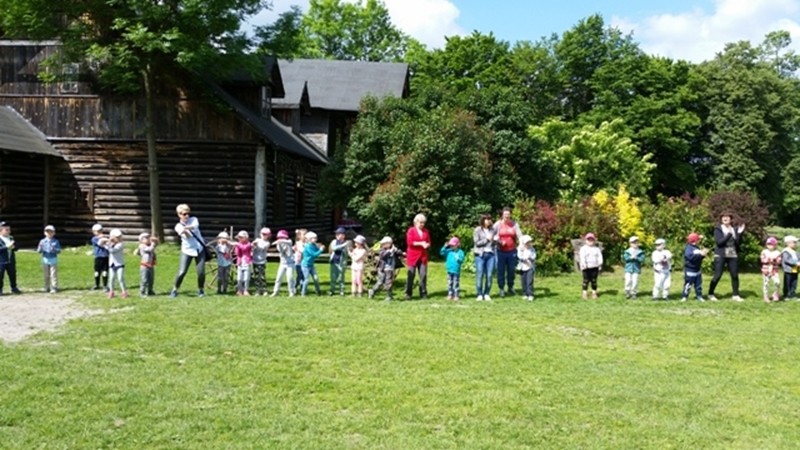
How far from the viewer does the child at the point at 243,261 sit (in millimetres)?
14789

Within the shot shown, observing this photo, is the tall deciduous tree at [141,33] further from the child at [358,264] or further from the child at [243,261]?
the child at [358,264]

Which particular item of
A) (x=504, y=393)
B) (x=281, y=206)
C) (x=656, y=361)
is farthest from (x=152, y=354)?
(x=281, y=206)

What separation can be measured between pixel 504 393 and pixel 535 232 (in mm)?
12117

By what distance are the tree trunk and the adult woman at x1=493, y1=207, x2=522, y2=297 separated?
12.5 meters

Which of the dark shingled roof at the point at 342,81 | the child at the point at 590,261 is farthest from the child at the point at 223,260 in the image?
the dark shingled roof at the point at 342,81

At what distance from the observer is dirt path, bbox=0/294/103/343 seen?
10.1 m

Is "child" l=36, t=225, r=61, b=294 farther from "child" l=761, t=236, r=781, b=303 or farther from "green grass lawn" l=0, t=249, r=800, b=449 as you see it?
"child" l=761, t=236, r=781, b=303

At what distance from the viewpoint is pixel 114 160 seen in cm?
2520

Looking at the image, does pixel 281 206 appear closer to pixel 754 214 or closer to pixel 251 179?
pixel 251 179

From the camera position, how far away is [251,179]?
2467 cm

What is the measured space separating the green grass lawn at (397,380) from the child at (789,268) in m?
2.82

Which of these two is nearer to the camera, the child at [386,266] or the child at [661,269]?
the child at [386,266]

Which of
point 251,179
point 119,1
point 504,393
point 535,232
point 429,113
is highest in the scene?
point 119,1

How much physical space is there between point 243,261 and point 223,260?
39 centimetres
